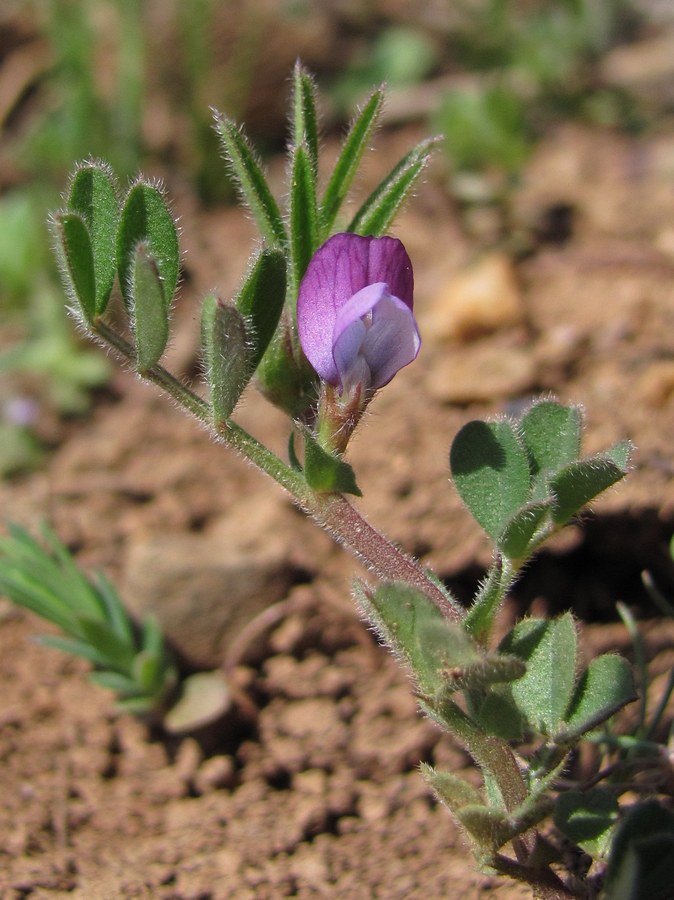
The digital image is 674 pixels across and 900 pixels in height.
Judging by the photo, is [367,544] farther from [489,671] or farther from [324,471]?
[489,671]

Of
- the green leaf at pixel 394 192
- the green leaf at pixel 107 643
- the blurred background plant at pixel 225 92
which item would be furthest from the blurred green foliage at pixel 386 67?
the green leaf at pixel 394 192

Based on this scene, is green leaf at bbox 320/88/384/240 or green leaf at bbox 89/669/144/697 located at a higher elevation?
green leaf at bbox 320/88/384/240

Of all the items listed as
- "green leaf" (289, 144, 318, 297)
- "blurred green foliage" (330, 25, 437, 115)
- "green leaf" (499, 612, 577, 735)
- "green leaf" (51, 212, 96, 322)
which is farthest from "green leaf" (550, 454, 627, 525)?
"blurred green foliage" (330, 25, 437, 115)

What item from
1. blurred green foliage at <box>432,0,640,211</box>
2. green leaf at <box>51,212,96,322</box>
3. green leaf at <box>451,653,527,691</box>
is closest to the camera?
green leaf at <box>451,653,527,691</box>

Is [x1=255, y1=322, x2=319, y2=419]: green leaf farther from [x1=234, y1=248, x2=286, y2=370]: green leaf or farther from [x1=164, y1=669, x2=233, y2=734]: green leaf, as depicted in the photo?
[x1=164, y1=669, x2=233, y2=734]: green leaf

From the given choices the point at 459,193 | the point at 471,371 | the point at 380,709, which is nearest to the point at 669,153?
the point at 459,193

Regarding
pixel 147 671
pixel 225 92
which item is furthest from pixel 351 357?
pixel 225 92

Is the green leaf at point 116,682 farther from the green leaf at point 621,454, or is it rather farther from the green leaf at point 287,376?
the green leaf at point 621,454
